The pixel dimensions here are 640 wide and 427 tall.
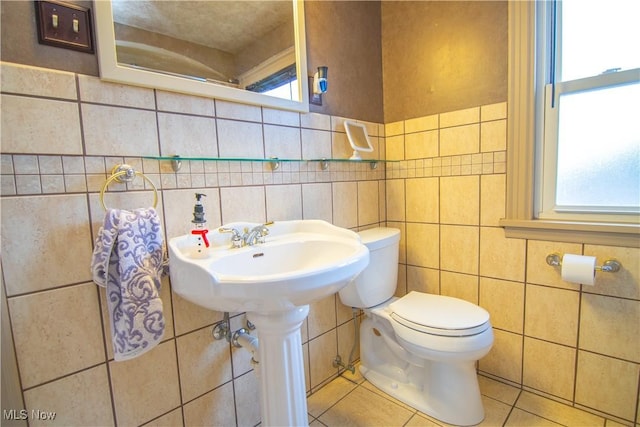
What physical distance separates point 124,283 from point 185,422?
0.60 m

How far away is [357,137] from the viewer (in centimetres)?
162

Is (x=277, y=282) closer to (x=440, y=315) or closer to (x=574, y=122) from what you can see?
(x=440, y=315)

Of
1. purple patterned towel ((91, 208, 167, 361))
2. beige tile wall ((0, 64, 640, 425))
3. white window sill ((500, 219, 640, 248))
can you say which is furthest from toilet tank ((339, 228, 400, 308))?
purple patterned towel ((91, 208, 167, 361))

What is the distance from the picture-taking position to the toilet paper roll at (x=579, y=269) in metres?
1.15

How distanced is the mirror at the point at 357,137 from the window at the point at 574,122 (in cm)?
67

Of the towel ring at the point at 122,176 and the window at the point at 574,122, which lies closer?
the towel ring at the point at 122,176

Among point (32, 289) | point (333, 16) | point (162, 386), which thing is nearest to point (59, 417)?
point (162, 386)

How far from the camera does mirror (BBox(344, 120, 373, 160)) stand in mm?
1552

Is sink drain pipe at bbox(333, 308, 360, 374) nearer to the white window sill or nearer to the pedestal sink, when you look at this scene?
the pedestal sink

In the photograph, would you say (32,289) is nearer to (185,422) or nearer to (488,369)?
(185,422)

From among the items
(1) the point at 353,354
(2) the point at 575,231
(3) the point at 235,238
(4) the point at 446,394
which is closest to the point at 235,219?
(3) the point at 235,238

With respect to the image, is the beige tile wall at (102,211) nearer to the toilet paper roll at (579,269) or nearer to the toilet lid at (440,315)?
the toilet lid at (440,315)

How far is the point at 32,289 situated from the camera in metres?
0.79

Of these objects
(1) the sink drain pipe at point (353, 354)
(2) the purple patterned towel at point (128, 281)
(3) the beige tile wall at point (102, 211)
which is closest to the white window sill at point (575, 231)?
(1) the sink drain pipe at point (353, 354)
